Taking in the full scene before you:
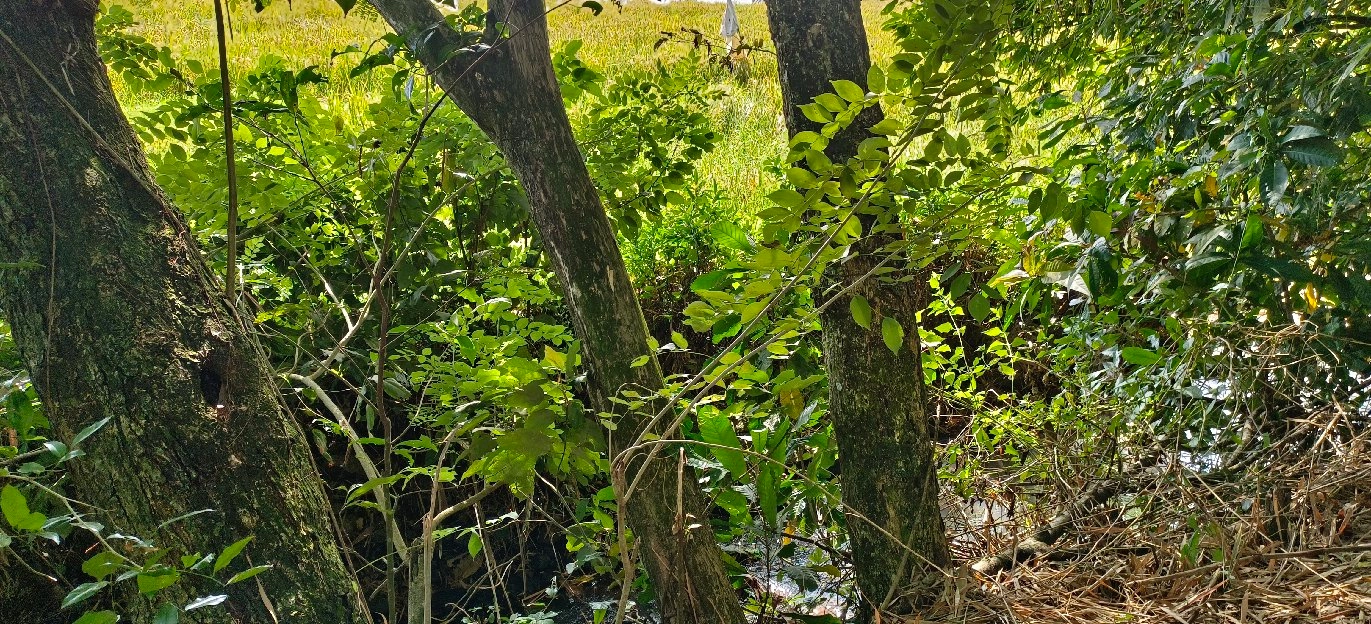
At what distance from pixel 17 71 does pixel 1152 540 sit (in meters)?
2.37

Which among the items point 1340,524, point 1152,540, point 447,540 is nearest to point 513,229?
point 447,540

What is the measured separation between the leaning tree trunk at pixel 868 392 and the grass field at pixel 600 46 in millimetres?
1204

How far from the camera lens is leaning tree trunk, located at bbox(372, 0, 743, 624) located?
1673 mm

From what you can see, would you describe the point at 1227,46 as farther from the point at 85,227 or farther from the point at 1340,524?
the point at 85,227

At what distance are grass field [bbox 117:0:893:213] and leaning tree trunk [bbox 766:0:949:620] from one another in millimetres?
1204

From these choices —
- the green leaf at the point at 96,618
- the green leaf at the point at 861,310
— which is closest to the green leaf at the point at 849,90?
the green leaf at the point at 861,310

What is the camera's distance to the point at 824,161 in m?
1.33

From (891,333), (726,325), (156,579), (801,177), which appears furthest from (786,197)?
(156,579)

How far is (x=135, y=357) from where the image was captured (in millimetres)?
1292

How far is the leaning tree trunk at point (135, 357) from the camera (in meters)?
1.27

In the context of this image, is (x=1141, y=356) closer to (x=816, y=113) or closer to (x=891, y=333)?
(x=891, y=333)

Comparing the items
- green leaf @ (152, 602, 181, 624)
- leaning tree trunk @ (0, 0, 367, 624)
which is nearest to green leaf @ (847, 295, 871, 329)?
leaning tree trunk @ (0, 0, 367, 624)

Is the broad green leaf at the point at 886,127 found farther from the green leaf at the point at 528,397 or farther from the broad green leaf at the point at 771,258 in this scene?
the green leaf at the point at 528,397

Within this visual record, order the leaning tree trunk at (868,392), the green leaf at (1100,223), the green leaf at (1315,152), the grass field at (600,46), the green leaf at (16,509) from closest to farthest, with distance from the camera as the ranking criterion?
the green leaf at (16,509) < the green leaf at (1100,223) < the green leaf at (1315,152) < the leaning tree trunk at (868,392) < the grass field at (600,46)
